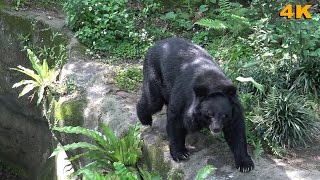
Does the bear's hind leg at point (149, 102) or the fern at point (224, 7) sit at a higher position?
the fern at point (224, 7)

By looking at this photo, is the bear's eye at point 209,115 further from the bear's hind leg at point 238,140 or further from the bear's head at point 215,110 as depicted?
the bear's hind leg at point 238,140

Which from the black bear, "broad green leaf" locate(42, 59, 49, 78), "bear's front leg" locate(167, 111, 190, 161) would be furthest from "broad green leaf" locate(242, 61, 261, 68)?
"broad green leaf" locate(42, 59, 49, 78)

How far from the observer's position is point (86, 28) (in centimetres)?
977

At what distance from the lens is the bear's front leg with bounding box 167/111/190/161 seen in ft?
20.0

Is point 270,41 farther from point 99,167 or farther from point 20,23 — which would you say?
point 20,23

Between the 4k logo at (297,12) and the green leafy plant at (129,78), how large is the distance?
2309mm

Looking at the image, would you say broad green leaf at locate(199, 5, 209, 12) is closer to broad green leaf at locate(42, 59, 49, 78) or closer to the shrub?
the shrub

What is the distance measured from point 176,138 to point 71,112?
7.72 feet

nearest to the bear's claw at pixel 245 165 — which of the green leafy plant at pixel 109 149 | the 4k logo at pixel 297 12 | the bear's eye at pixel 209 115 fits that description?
the bear's eye at pixel 209 115

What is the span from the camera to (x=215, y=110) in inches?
217

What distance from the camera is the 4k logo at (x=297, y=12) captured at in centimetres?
781

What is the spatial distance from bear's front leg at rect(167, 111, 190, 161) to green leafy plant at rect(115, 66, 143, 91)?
2.18 metres

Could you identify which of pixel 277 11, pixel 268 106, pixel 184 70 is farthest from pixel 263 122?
pixel 277 11

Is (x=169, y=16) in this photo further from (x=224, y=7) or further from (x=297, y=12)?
(x=297, y=12)
